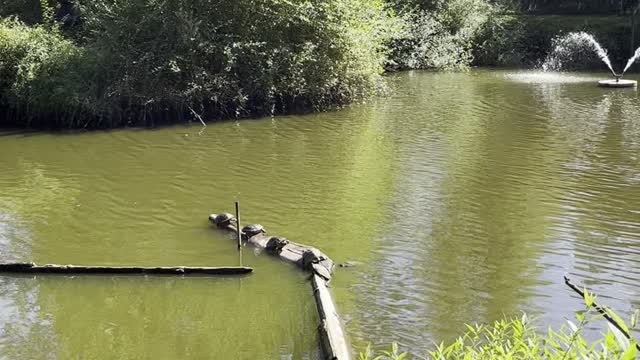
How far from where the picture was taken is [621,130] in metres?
17.5

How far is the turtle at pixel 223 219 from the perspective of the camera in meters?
10.7

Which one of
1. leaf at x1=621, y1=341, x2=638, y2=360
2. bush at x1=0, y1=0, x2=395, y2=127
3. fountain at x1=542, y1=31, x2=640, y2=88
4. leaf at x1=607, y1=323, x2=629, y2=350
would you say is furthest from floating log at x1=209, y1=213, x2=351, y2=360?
fountain at x1=542, y1=31, x2=640, y2=88

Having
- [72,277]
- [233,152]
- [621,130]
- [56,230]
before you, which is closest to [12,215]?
[56,230]

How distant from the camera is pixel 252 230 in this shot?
10234 millimetres

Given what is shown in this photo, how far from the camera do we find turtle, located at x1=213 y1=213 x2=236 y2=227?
1071 cm

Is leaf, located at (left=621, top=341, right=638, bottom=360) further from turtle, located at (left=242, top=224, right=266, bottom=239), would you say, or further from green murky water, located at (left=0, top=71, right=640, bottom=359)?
turtle, located at (left=242, top=224, right=266, bottom=239)

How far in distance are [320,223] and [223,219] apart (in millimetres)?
1483

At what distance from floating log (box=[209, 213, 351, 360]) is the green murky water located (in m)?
0.19

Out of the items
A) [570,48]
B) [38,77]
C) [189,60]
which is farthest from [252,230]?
[570,48]

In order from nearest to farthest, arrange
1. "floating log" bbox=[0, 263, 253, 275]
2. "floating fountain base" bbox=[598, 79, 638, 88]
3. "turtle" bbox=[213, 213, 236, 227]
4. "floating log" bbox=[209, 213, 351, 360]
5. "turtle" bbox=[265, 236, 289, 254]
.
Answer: "floating log" bbox=[209, 213, 351, 360], "floating log" bbox=[0, 263, 253, 275], "turtle" bbox=[265, 236, 289, 254], "turtle" bbox=[213, 213, 236, 227], "floating fountain base" bbox=[598, 79, 638, 88]

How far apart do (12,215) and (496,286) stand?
793cm

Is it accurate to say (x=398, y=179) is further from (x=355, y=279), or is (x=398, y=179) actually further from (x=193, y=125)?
(x=193, y=125)

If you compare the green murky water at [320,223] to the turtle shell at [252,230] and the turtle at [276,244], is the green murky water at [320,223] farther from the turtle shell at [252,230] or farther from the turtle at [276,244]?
the turtle shell at [252,230]

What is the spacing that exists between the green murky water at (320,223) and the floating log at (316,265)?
0.19 metres
